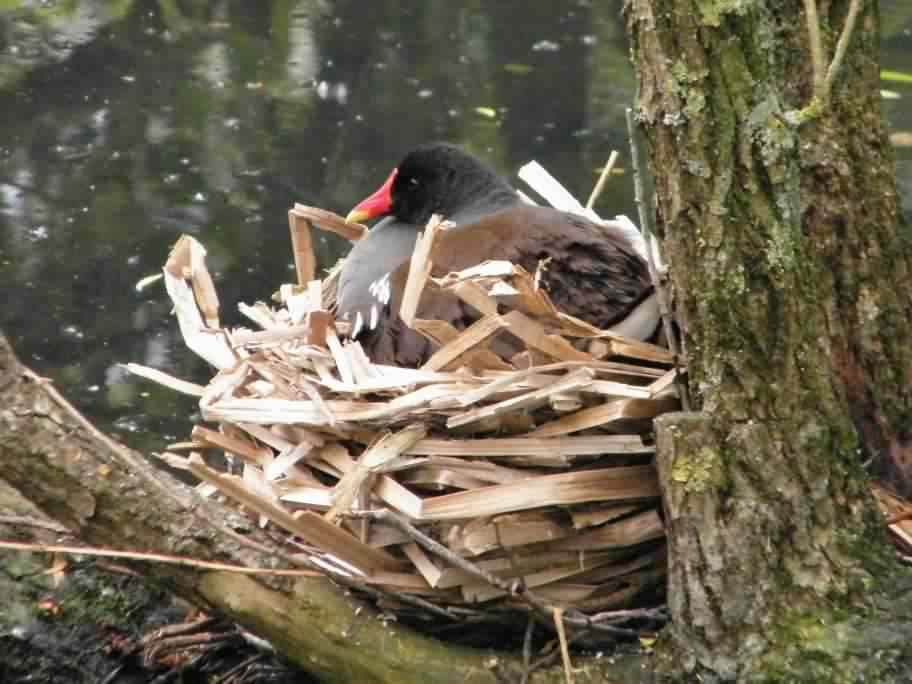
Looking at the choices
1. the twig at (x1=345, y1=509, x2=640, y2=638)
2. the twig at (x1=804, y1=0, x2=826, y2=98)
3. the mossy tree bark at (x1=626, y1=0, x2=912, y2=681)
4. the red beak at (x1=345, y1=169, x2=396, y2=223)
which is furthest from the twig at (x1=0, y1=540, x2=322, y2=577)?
the red beak at (x1=345, y1=169, x2=396, y2=223)

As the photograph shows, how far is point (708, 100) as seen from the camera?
1.45 m

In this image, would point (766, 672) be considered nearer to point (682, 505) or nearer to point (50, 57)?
point (682, 505)

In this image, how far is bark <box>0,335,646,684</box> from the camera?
1592mm

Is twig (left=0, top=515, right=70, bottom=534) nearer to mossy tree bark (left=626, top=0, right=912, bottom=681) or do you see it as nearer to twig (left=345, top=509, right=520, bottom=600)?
twig (left=345, top=509, right=520, bottom=600)

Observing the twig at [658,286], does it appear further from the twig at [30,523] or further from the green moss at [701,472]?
the twig at [30,523]

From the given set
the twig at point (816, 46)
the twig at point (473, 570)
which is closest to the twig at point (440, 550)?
the twig at point (473, 570)

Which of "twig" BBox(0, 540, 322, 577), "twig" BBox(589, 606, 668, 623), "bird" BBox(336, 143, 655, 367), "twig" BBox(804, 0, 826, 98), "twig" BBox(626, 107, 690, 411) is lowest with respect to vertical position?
"twig" BBox(0, 540, 322, 577)

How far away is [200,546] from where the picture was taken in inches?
65.4

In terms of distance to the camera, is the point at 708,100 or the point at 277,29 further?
the point at 277,29

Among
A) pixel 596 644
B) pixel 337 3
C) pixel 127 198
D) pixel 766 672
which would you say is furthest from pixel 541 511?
pixel 337 3

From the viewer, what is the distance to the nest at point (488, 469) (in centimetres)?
159

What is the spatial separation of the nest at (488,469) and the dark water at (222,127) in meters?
1.25

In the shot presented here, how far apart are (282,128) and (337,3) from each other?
116cm

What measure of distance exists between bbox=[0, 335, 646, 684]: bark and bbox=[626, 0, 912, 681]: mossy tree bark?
16cm
